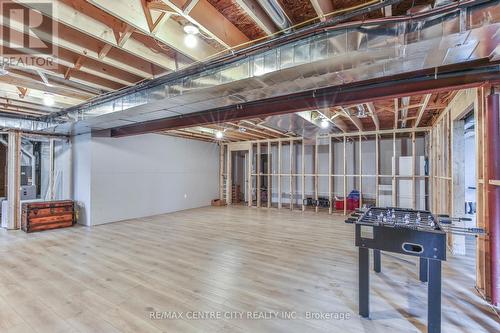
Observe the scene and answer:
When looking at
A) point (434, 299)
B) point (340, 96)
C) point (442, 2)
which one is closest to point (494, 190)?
point (434, 299)

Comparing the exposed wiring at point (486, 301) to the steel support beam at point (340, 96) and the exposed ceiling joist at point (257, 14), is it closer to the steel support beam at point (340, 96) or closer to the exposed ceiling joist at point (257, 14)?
the steel support beam at point (340, 96)

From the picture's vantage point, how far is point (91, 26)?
2.32 m

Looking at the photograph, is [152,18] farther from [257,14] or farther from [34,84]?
[34,84]

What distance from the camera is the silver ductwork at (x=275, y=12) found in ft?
6.25

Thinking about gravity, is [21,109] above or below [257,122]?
above

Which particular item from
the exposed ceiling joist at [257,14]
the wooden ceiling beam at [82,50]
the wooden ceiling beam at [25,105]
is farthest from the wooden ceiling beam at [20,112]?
Result: the exposed ceiling joist at [257,14]

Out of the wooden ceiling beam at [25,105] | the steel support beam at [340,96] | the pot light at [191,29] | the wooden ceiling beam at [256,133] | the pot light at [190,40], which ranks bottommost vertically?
the steel support beam at [340,96]

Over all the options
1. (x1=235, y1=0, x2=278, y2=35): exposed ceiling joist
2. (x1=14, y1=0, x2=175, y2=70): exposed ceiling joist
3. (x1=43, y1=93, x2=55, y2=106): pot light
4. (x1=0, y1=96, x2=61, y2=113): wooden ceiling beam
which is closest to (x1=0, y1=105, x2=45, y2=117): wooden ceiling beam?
(x1=0, y1=96, x2=61, y2=113): wooden ceiling beam

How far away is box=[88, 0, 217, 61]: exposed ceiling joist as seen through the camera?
6.55ft

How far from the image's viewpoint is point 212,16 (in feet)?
7.32

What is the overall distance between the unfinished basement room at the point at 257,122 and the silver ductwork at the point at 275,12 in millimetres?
16

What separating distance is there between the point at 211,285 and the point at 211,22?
2.79 meters

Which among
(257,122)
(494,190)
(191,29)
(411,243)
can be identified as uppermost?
(191,29)

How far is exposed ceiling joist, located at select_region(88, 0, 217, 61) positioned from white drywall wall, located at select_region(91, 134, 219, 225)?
4.81m
